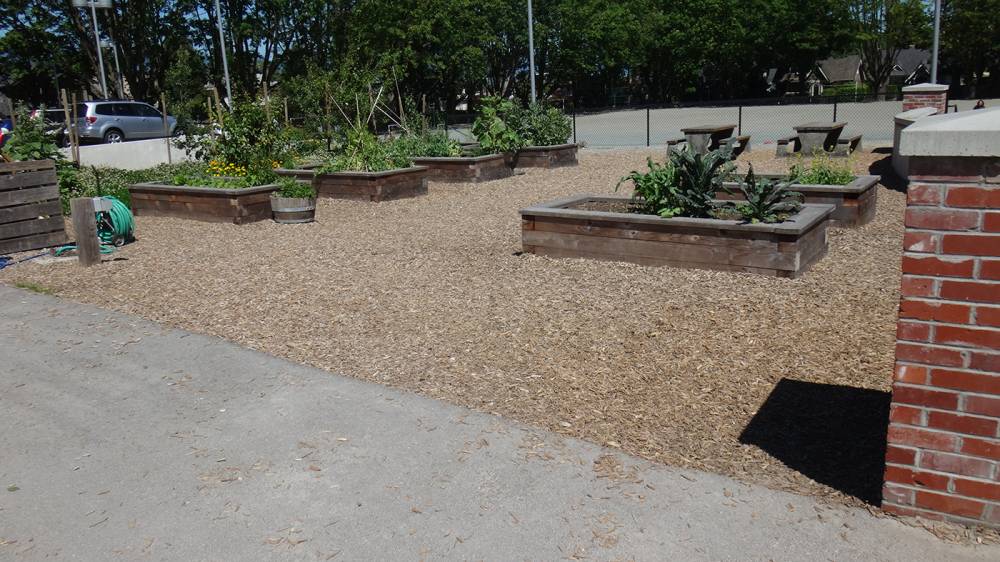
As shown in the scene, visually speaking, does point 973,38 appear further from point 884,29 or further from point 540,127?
point 540,127

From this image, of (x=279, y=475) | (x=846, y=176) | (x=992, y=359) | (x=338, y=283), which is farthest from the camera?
(x=846, y=176)

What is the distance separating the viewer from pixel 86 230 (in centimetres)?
904

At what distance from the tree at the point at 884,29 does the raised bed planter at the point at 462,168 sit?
1481 inches

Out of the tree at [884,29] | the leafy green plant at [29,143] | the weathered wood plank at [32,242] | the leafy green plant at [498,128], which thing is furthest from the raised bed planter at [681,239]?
the tree at [884,29]

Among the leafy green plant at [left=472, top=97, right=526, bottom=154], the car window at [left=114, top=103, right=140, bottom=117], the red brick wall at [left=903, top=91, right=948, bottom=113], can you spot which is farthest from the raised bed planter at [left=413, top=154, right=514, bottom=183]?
the car window at [left=114, top=103, right=140, bottom=117]

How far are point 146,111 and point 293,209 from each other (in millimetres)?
20909

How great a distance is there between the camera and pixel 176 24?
Result: 4272cm

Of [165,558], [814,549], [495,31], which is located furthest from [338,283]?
[495,31]

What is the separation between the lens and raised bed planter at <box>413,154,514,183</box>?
50.3 feet

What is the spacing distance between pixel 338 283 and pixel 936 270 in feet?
19.1

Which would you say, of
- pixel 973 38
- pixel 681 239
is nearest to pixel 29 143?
pixel 681 239

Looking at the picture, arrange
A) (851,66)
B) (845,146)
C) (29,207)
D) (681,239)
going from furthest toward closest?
(851,66)
(845,146)
(29,207)
(681,239)

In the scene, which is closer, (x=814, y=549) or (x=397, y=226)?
(x=814, y=549)

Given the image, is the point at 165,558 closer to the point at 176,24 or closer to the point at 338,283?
the point at 338,283
